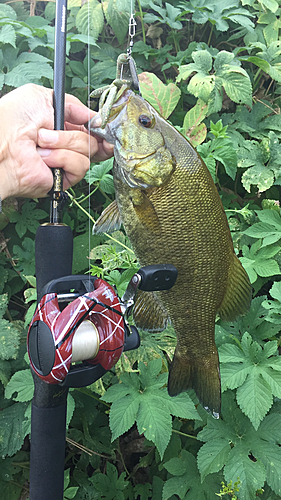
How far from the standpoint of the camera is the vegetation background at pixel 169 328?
58.4 inches

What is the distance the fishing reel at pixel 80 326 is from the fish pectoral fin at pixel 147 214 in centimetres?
15

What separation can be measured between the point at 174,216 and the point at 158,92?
1189 millimetres

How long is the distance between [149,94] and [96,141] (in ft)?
2.88

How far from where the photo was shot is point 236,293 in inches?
39.7

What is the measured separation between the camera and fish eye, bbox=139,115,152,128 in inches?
36.6

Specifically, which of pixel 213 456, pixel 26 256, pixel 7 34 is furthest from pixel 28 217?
pixel 213 456

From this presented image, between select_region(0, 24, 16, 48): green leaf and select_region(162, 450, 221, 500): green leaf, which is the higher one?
select_region(0, 24, 16, 48): green leaf

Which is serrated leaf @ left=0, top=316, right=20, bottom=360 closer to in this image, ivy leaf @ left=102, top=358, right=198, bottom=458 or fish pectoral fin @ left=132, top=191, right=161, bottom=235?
ivy leaf @ left=102, top=358, right=198, bottom=458

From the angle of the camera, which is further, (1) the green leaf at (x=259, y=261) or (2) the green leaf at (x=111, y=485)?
(2) the green leaf at (x=111, y=485)

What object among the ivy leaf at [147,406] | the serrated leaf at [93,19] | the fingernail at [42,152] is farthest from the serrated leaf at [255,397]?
the serrated leaf at [93,19]

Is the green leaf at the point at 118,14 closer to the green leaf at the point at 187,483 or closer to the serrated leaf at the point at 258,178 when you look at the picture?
the serrated leaf at the point at 258,178

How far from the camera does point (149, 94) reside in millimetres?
1911

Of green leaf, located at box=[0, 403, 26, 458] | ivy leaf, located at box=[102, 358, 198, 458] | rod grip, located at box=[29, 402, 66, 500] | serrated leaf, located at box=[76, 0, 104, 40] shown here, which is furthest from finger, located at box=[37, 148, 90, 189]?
serrated leaf, located at box=[76, 0, 104, 40]

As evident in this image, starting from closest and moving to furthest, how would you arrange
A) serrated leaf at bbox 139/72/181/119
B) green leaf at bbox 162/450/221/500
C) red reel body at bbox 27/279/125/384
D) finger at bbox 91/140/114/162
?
red reel body at bbox 27/279/125/384 < finger at bbox 91/140/114/162 < green leaf at bbox 162/450/221/500 < serrated leaf at bbox 139/72/181/119
